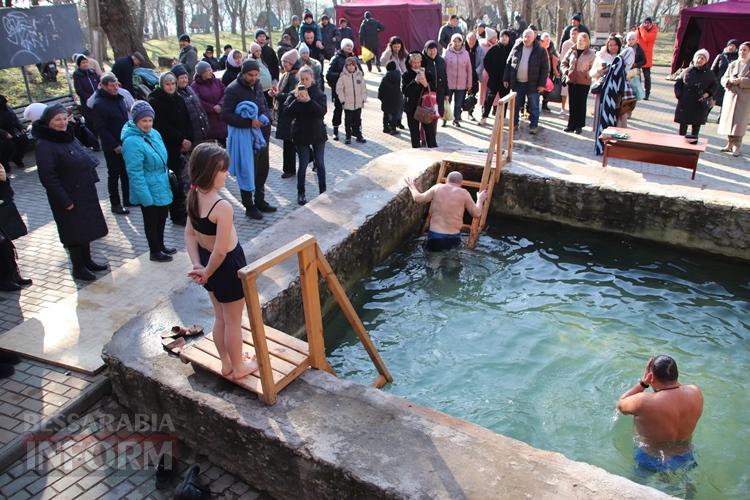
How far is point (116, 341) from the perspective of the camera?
14.9 feet

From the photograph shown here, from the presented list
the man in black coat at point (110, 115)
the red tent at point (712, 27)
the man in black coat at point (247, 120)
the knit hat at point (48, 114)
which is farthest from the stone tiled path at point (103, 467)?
the red tent at point (712, 27)

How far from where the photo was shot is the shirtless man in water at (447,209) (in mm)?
7293

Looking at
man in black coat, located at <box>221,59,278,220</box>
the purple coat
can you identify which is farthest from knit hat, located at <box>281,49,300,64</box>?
man in black coat, located at <box>221,59,278,220</box>

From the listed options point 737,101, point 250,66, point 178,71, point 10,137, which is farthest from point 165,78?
point 737,101

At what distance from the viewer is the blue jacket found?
20.0 feet

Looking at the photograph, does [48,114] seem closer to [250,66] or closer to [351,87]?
[250,66]

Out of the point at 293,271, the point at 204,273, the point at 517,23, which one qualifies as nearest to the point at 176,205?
the point at 293,271

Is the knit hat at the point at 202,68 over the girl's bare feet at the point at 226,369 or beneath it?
over

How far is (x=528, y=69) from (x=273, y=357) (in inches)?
343

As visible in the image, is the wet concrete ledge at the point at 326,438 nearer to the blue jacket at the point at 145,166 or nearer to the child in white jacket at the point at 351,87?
the blue jacket at the point at 145,166

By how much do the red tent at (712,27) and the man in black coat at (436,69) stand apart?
9.23 m

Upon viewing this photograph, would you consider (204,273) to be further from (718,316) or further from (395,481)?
(718,316)

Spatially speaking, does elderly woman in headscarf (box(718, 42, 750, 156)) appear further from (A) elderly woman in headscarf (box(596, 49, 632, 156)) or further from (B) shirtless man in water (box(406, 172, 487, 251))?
(B) shirtless man in water (box(406, 172, 487, 251))

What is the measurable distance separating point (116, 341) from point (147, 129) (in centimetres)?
251
